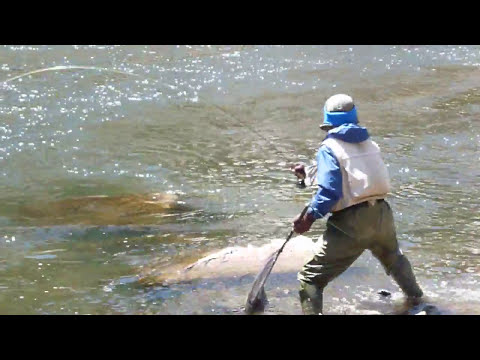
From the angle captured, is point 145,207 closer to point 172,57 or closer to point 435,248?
point 435,248

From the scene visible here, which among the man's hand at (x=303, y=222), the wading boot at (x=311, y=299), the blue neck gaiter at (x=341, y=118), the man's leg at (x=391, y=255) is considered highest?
the blue neck gaiter at (x=341, y=118)

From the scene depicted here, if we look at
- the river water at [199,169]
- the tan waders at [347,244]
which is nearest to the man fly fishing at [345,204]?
the tan waders at [347,244]

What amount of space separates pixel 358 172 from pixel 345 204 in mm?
247

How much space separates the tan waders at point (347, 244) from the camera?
210 inches

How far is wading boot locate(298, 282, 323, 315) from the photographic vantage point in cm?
549

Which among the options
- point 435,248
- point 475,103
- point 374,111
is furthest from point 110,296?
point 475,103

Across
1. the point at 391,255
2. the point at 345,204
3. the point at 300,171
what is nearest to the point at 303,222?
the point at 345,204

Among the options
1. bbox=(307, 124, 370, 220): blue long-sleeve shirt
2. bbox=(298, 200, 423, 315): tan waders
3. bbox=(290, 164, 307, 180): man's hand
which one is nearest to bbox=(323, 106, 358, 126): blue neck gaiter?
bbox=(307, 124, 370, 220): blue long-sleeve shirt

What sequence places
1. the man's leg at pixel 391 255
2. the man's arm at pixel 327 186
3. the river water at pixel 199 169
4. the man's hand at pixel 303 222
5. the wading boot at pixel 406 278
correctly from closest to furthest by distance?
the man's arm at pixel 327 186, the man's hand at pixel 303 222, the man's leg at pixel 391 255, the wading boot at pixel 406 278, the river water at pixel 199 169

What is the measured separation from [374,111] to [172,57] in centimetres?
654

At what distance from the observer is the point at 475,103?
14.2 meters

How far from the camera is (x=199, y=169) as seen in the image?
10.5 metres

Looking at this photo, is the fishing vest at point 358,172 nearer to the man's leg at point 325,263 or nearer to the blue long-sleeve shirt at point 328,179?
the blue long-sleeve shirt at point 328,179

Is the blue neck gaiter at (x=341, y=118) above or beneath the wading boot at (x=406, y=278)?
above
